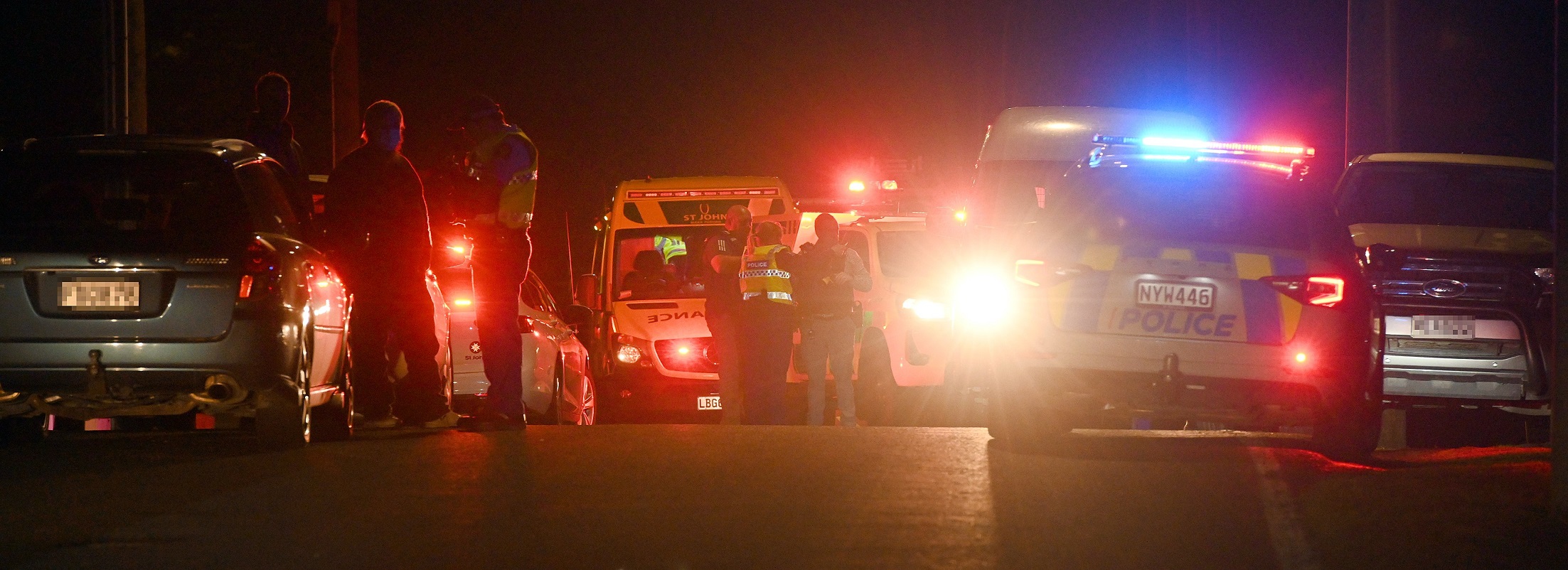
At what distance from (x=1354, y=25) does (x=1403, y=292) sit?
20.4 feet

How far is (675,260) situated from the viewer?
16656 millimetres

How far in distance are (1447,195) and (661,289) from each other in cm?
688

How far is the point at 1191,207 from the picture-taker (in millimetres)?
8484

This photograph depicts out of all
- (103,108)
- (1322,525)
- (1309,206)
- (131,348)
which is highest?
Result: (103,108)

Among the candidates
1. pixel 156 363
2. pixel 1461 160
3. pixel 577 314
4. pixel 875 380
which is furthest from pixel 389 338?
pixel 1461 160

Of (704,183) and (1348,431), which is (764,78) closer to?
(704,183)

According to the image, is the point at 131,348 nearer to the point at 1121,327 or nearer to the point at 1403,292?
the point at 1121,327

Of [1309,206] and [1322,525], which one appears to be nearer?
Result: [1322,525]

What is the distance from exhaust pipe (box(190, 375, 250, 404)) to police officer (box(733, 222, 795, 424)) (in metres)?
5.28

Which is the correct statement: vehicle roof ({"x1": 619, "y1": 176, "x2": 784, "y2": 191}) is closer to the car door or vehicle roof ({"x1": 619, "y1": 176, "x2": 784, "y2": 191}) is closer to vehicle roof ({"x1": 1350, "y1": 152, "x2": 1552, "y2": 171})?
the car door

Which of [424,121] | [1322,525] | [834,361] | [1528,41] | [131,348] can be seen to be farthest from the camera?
[424,121]

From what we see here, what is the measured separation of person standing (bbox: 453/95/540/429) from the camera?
979 cm

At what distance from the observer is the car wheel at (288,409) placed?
8047 mm

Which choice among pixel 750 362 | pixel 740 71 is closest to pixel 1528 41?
pixel 750 362
